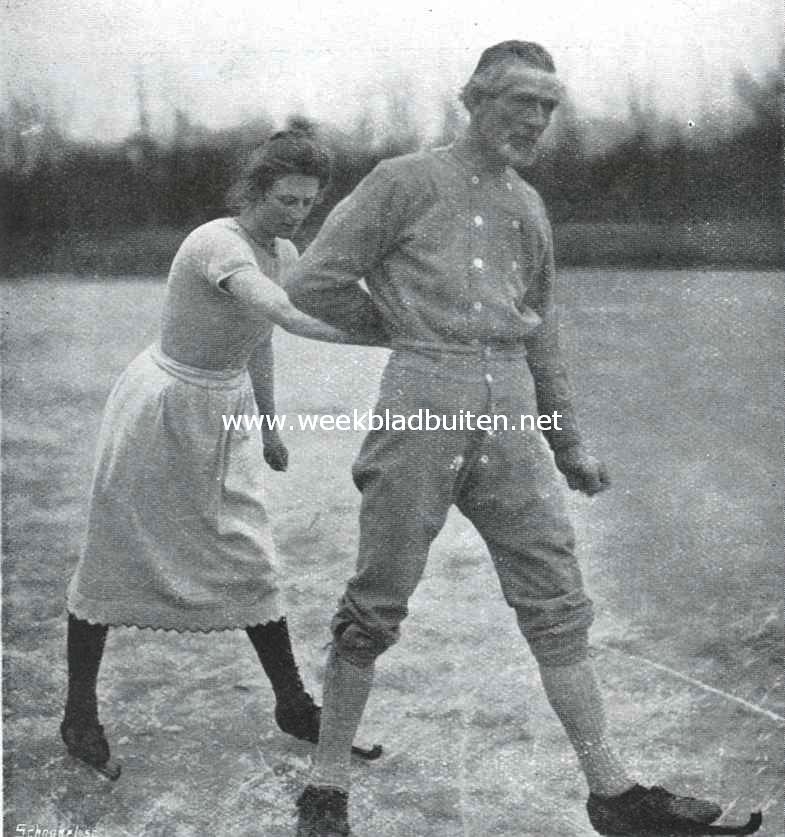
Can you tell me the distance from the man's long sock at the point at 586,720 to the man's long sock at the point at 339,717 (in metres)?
0.42

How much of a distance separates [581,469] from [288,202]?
920 millimetres

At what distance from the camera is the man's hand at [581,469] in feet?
8.57

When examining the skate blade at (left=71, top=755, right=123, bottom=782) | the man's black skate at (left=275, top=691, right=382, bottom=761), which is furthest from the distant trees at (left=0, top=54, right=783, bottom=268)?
the skate blade at (left=71, top=755, right=123, bottom=782)

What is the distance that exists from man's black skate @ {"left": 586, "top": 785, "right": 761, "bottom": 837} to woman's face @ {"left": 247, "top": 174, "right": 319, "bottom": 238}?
1.48 m

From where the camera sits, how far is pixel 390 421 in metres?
2.46

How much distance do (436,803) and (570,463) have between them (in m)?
0.86

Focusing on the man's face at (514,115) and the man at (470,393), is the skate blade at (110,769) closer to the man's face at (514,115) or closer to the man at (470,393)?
the man at (470,393)

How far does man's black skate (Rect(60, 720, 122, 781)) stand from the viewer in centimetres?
272

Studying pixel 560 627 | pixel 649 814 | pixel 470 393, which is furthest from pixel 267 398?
pixel 649 814

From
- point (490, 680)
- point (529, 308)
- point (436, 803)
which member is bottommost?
point (436, 803)

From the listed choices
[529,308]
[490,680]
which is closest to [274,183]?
[529,308]

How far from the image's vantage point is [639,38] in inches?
109

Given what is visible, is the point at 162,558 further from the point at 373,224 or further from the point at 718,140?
the point at 718,140

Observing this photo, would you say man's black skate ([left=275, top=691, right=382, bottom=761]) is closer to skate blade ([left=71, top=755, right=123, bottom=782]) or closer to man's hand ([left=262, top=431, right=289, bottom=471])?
skate blade ([left=71, top=755, right=123, bottom=782])
